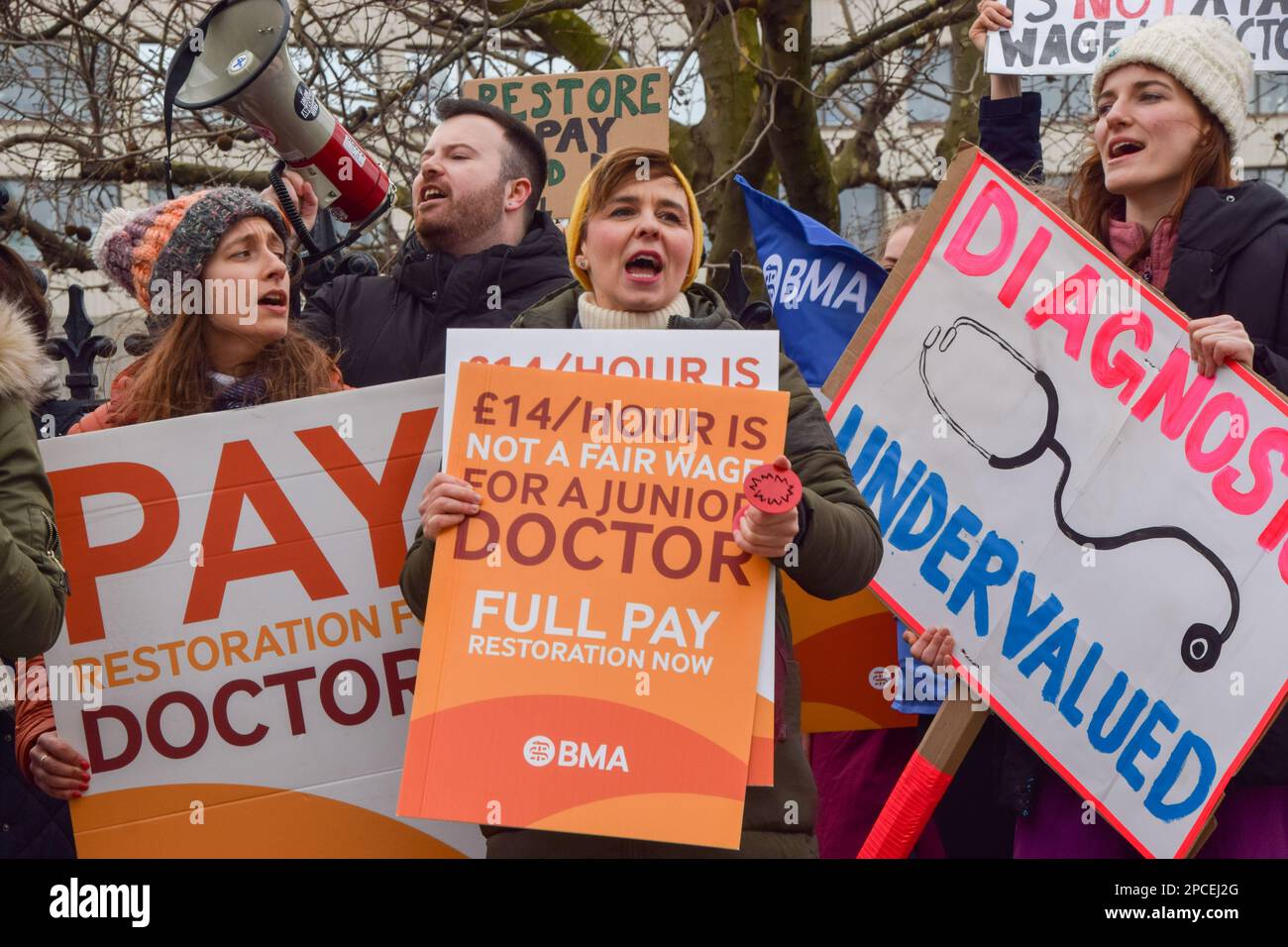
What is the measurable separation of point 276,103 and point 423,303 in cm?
62

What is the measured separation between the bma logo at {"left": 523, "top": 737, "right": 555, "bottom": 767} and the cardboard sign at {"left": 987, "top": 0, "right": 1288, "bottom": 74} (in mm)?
2321

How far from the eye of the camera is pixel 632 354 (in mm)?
2797

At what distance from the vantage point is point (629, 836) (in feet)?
8.18

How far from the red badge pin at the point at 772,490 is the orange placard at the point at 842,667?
110cm

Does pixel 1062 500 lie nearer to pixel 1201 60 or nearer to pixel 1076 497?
pixel 1076 497

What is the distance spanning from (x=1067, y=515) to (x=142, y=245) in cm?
188

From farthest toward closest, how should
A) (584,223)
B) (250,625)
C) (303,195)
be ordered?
(303,195)
(250,625)
(584,223)

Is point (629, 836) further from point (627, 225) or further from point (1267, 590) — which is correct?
point (1267, 590)

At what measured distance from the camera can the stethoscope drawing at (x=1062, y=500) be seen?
9.77 feet

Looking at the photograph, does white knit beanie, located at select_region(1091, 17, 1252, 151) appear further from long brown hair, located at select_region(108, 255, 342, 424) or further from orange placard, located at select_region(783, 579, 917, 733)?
long brown hair, located at select_region(108, 255, 342, 424)

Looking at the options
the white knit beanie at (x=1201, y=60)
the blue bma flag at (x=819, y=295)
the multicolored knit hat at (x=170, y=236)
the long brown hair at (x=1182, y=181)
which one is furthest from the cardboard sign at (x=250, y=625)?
the white knit beanie at (x=1201, y=60)

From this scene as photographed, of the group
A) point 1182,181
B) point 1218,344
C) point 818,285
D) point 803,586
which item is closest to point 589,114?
point 818,285

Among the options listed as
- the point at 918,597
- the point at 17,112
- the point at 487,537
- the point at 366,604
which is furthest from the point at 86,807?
the point at 17,112

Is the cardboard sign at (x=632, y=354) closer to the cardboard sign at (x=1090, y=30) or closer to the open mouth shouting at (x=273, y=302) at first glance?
the open mouth shouting at (x=273, y=302)
